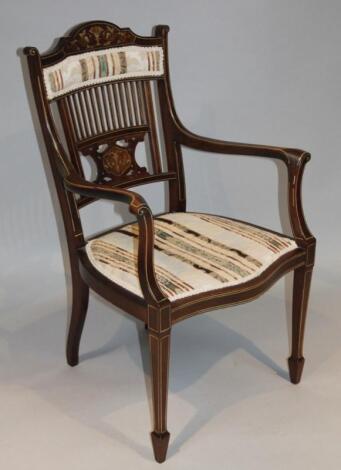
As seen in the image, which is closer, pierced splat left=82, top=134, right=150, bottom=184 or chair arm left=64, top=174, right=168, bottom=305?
chair arm left=64, top=174, right=168, bottom=305

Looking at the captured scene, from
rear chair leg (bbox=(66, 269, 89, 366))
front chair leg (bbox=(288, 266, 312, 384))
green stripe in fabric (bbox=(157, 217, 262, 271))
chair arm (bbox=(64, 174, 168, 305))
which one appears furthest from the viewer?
rear chair leg (bbox=(66, 269, 89, 366))

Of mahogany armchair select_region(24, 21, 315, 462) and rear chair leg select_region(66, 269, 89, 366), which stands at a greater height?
mahogany armchair select_region(24, 21, 315, 462)

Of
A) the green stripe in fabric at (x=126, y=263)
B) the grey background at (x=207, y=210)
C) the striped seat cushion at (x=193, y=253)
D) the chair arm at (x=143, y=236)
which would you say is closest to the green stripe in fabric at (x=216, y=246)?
the striped seat cushion at (x=193, y=253)

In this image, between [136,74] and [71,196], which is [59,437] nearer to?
[71,196]

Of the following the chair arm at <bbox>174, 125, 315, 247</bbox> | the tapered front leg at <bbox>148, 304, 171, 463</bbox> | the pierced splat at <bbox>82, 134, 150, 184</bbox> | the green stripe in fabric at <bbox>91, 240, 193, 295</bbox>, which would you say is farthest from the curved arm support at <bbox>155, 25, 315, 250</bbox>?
the tapered front leg at <bbox>148, 304, 171, 463</bbox>

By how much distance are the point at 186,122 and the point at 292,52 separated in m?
0.49

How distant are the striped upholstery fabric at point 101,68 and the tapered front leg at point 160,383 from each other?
2.39ft

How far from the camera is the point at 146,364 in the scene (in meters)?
2.32

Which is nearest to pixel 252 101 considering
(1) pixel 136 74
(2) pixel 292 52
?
(2) pixel 292 52

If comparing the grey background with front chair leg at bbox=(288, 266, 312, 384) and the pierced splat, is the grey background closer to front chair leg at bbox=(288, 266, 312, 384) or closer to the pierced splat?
front chair leg at bbox=(288, 266, 312, 384)

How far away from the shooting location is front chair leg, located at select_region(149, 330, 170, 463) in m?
1.76

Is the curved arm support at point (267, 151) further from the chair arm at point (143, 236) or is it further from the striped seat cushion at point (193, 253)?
the chair arm at point (143, 236)

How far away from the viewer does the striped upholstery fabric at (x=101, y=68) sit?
2.00 m

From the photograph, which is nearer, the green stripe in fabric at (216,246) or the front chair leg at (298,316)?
the green stripe in fabric at (216,246)
